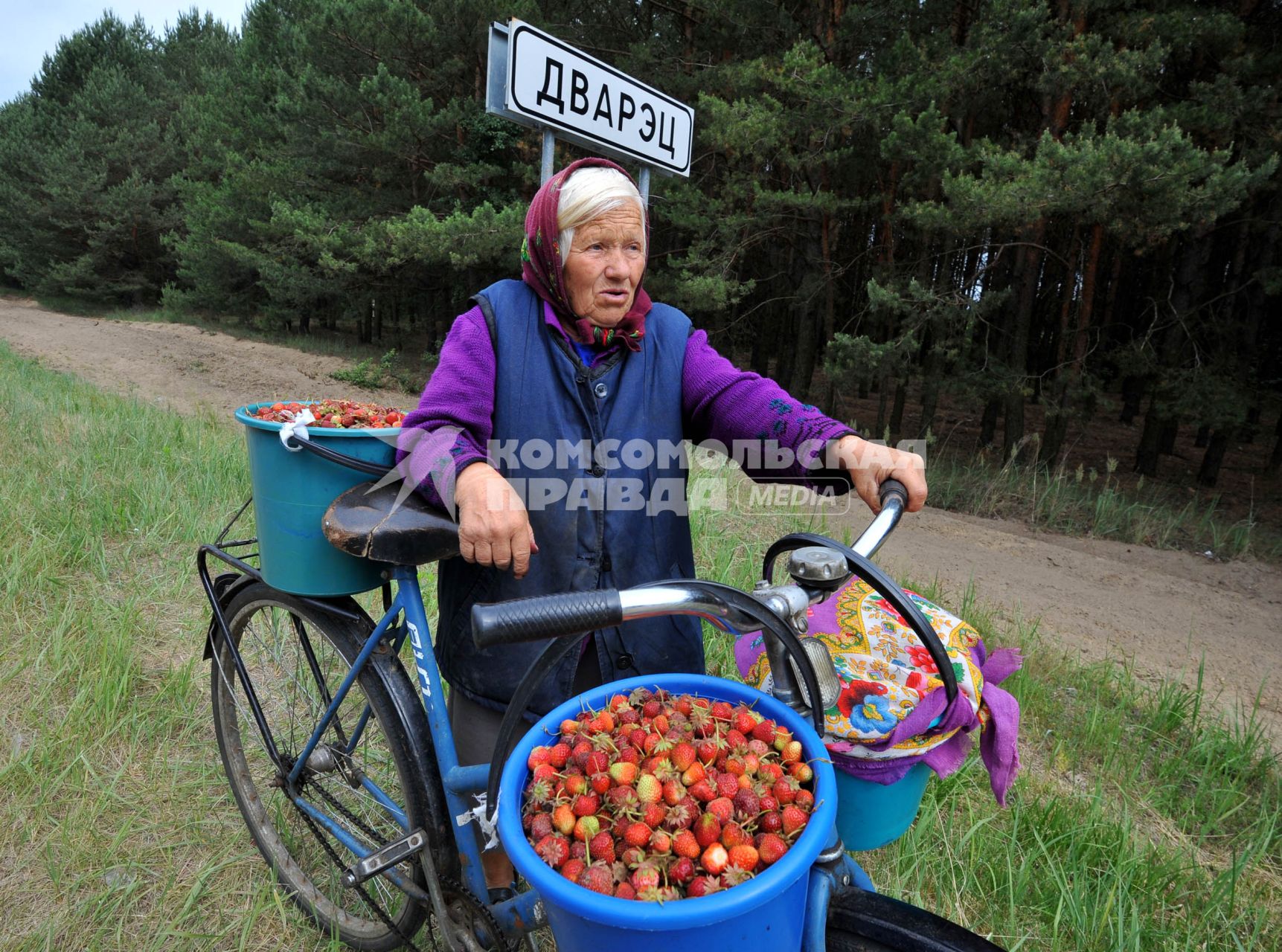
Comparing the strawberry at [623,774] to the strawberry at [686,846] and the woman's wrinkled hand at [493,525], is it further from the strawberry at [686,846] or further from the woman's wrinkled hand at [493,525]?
the woman's wrinkled hand at [493,525]

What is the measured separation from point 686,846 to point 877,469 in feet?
2.31

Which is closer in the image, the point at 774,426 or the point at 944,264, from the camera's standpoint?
the point at 774,426

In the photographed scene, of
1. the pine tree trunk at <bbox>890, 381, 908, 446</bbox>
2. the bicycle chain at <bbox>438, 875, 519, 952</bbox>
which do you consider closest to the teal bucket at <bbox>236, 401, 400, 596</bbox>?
the bicycle chain at <bbox>438, 875, 519, 952</bbox>

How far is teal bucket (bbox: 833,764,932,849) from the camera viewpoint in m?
1.09

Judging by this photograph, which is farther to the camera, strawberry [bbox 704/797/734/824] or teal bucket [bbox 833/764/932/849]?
teal bucket [bbox 833/764/932/849]

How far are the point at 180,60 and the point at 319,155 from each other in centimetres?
2213

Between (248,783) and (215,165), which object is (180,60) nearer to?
(215,165)

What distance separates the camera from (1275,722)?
3.33 meters

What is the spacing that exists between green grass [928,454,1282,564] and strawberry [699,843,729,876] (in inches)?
292

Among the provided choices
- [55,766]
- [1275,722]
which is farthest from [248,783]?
[1275,722]

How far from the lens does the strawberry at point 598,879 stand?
0.67 metres

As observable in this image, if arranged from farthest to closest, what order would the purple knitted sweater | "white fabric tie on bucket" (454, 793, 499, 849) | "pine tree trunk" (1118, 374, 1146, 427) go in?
"pine tree trunk" (1118, 374, 1146, 427) < the purple knitted sweater < "white fabric tie on bucket" (454, 793, 499, 849)

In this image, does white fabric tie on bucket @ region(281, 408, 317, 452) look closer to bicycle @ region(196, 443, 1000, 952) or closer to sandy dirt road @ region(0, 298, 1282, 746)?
bicycle @ region(196, 443, 1000, 952)

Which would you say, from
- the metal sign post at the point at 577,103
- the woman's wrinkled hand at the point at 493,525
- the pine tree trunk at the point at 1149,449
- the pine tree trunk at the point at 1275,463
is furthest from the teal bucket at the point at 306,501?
the pine tree trunk at the point at 1275,463
